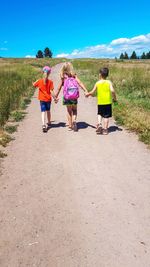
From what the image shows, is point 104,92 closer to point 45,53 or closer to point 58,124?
point 58,124

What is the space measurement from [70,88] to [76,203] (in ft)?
15.5

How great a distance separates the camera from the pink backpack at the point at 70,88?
9.10 meters

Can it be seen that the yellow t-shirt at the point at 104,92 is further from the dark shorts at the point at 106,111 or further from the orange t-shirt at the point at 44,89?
the orange t-shirt at the point at 44,89

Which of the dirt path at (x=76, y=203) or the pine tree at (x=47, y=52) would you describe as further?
the pine tree at (x=47, y=52)

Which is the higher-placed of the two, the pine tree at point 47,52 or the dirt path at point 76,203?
the pine tree at point 47,52

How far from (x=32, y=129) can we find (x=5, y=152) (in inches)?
93.1

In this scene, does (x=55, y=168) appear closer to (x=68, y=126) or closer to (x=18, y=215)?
(x=18, y=215)

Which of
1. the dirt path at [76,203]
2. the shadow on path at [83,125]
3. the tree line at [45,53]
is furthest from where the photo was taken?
the tree line at [45,53]

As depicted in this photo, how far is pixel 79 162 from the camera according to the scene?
671 centimetres

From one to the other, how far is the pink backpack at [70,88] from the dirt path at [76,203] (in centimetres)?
138

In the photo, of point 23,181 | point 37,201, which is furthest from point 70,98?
point 37,201

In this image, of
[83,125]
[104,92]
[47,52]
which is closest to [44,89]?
[83,125]

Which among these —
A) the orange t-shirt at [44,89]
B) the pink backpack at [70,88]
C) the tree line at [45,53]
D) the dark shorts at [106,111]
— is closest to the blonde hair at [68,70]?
the pink backpack at [70,88]

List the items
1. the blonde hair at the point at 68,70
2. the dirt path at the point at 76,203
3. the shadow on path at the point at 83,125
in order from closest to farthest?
the dirt path at the point at 76,203, the blonde hair at the point at 68,70, the shadow on path at the point at 83,125
